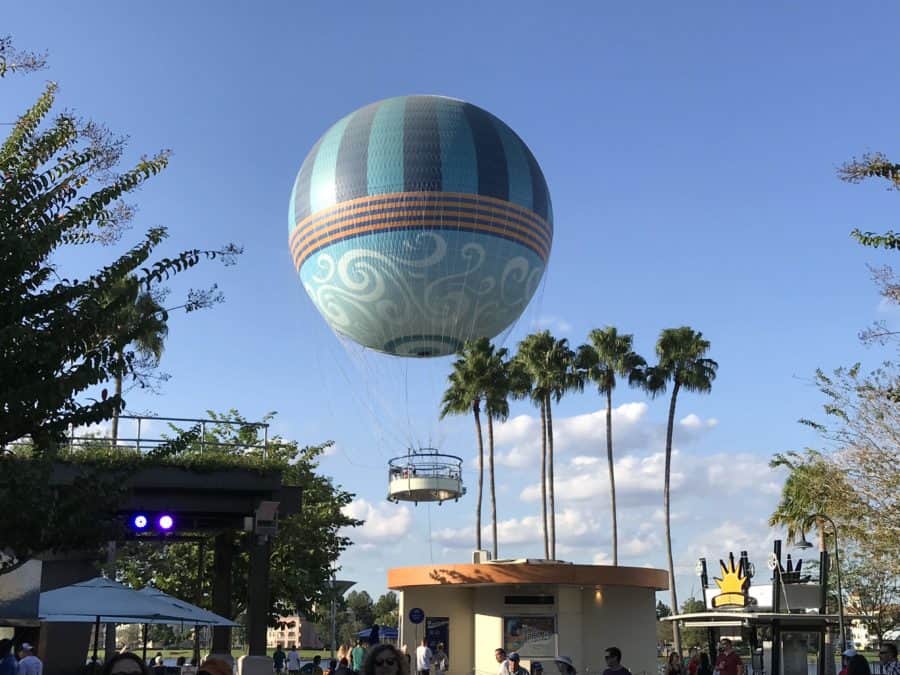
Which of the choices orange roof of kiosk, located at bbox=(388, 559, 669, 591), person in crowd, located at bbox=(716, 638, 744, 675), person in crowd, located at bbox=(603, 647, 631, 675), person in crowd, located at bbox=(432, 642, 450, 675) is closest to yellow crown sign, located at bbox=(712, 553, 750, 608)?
orange roof of kiosk, located at bbox=(388, 559, 669, 591)

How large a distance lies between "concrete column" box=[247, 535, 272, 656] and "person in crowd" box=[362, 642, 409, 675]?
2327cm

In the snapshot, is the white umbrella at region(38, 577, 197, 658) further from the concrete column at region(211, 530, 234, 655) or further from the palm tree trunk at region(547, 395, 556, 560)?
the palm tree trunk at region(547, 395, 556, 560)

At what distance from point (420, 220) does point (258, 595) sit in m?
17.1

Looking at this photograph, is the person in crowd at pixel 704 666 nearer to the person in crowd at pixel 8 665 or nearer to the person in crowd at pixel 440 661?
the person in crowd at pixel 440 661

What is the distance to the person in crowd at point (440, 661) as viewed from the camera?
3494 cm

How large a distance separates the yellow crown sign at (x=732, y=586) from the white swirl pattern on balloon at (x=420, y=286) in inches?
A: 568

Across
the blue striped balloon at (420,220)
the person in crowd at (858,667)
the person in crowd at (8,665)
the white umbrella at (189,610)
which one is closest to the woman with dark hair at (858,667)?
the person in crowd at (858,667)

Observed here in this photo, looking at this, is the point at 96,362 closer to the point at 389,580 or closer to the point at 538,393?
the point at 389,580

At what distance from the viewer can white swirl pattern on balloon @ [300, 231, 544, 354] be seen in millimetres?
40625

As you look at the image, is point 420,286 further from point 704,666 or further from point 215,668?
point 215,668

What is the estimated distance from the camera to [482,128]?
41938 mm

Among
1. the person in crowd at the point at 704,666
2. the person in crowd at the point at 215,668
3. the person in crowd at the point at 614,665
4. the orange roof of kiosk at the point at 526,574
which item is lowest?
the person in crowd at the point at 704,666

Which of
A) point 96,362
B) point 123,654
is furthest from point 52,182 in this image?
point 123,654

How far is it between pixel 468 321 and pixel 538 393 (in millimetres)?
23248
